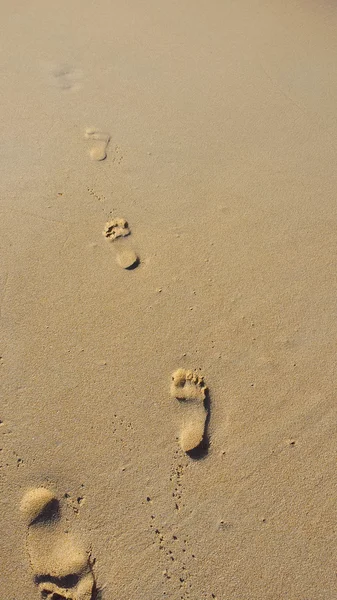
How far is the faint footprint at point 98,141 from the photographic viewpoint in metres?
2.91

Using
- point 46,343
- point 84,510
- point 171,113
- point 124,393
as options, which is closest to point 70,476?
point 84,510

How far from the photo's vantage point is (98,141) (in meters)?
2.98

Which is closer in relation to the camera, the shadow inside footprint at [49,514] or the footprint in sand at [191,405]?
the shadow inside footprint at [49,514]

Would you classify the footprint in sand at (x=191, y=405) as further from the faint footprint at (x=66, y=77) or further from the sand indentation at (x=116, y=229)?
the faint footprint at (x=66, y=77)

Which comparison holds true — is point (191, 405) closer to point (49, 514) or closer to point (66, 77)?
point (49, 514)

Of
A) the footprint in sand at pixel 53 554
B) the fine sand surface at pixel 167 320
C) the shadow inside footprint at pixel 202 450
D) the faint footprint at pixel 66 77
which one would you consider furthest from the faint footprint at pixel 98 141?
the footprint in sand at pixel 53 554

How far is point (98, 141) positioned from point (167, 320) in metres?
1.35

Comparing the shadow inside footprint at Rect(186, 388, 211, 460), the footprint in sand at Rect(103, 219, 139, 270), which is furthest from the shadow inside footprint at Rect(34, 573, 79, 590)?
the footprint in sand at Rect(103, 219, 139, 270)

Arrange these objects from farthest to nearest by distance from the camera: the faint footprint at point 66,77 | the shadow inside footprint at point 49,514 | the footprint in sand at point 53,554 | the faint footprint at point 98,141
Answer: the faint footprint at point 66,77 → the faint footprint at point 98,141 → the shadow inside footprint at point 49,514 → the footprint in sand at point 53,554

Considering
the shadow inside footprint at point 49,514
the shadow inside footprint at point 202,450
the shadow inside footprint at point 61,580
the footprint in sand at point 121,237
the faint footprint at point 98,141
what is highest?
the faint footprint at point 98,141

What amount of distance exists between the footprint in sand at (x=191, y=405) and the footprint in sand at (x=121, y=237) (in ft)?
2.06

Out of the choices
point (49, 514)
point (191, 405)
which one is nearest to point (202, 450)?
point (191, 405)

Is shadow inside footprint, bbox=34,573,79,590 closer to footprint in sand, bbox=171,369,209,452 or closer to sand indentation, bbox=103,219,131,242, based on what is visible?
footprint in sand, bbox=171,369,209,452

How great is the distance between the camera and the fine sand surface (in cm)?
173
